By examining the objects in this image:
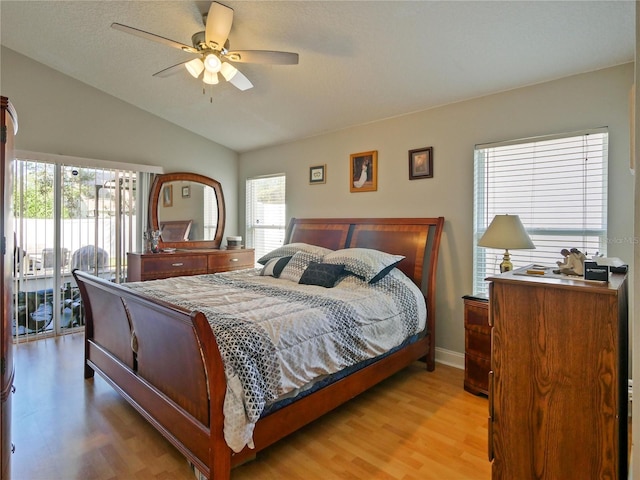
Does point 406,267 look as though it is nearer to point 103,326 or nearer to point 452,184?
point 452,184

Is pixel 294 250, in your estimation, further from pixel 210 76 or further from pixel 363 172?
pixel 210 76

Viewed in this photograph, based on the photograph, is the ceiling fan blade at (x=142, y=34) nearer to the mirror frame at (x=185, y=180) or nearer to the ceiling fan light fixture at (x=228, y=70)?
the ceiling fan light fixture at (x=228, y=70)

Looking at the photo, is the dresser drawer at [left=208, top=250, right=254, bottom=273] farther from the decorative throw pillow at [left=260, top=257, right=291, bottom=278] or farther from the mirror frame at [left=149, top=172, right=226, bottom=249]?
the decorative throw pillow at [left=260, top=257, right=291, bottom=278]

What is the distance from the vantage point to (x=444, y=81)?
2889mm

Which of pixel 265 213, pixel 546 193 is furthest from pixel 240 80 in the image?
pixel 265 213

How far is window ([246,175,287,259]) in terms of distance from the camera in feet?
16.2

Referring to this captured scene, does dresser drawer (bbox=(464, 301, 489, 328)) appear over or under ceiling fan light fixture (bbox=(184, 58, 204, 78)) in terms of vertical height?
under

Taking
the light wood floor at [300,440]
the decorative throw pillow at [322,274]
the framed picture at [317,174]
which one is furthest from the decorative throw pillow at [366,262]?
the framed picture at [317,174]

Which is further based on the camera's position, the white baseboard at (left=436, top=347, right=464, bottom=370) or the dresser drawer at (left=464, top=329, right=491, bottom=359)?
the white baseboard at (left=436, top=347, right=464, bottom=370)

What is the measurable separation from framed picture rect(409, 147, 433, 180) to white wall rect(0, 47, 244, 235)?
3.05m

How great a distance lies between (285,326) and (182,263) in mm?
2911

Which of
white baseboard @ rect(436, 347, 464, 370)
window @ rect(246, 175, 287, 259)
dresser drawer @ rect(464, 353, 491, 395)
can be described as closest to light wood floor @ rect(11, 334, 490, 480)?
dresser drawer @ rect(464, 353, 491, 395)

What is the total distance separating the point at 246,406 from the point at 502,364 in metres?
1.12

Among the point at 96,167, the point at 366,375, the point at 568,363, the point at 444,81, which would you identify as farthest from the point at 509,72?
the point at 96,167
